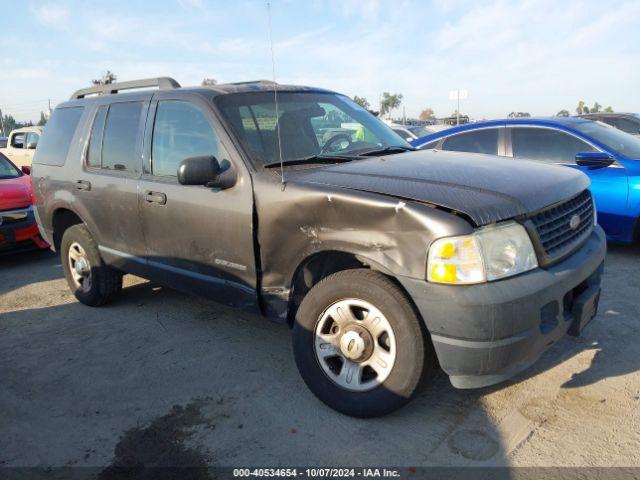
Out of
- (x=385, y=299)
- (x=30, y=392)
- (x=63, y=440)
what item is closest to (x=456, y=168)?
(x=385, y=299)

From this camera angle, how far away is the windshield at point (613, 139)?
5.68 m

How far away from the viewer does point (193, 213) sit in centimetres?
348

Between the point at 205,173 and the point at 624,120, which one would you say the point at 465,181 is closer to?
the point at 205,173

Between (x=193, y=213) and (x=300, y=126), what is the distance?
0.98m

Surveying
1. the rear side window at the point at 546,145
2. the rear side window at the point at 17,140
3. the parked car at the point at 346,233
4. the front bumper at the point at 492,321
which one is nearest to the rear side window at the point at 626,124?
the rear side window at the point at 546,145

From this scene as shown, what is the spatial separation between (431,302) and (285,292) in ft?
3.31

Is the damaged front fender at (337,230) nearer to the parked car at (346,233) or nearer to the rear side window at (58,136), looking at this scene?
the parked car at (346,233)

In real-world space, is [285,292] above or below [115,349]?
above

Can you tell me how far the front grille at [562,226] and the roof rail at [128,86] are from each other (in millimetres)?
3004

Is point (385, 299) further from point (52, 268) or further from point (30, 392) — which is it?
point (52, 268)

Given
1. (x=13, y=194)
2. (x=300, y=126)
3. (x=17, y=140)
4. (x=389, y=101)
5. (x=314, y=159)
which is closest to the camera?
(x=314, y=159)

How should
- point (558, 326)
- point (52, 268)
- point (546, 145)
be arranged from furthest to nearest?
point (52, 268)
point (546, 145)
point (558, 326)

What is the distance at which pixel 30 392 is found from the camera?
10.9 feet

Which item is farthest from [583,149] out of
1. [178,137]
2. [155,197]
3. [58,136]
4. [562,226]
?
[58,136]
